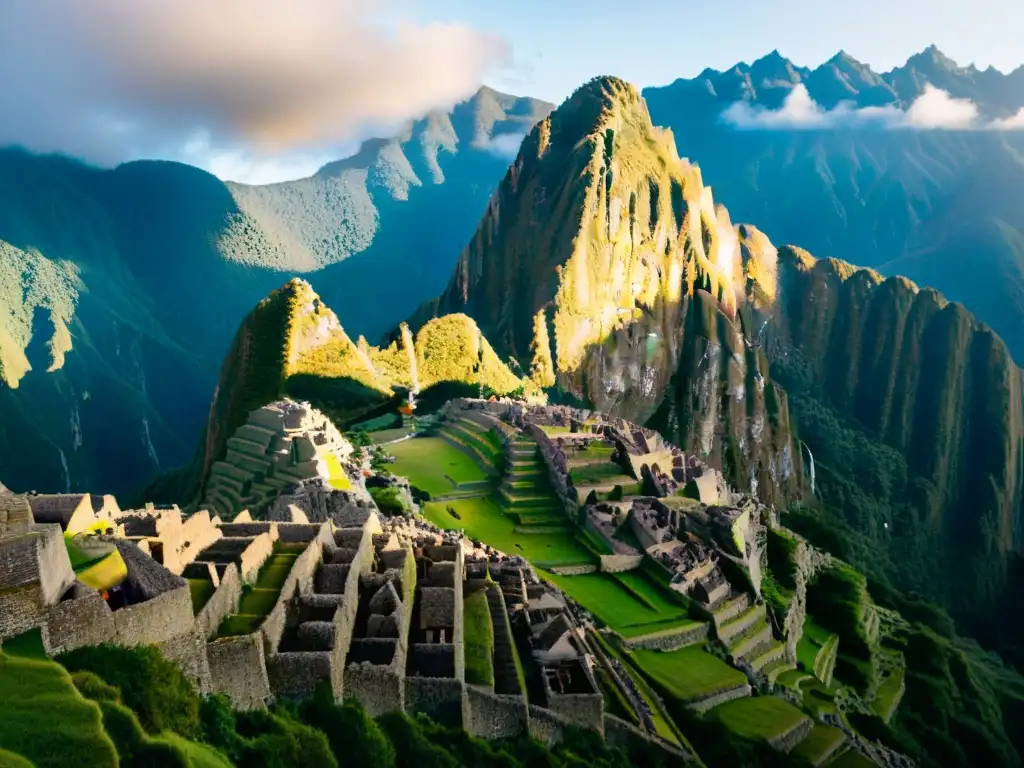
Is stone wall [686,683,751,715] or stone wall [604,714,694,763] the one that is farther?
stone wall [686,683,751,715]

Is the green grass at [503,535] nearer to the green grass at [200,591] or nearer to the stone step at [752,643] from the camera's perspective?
the stone step at [752,643]

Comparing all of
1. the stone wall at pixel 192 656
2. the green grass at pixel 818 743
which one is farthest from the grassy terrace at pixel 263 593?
the green grass at pixel 818 743

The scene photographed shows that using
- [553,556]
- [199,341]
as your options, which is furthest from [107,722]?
[199,341]

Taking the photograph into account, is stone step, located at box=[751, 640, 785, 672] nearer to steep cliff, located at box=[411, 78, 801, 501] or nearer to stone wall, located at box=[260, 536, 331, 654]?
stone wall, located at box=[260, 536, 331, 654]

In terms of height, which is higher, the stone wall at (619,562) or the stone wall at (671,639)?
the stone wall at (619,562)

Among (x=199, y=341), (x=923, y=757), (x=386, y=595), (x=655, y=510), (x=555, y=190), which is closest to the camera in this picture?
(x=386, y=595)

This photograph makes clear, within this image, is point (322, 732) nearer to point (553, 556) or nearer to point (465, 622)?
point (465, 622)

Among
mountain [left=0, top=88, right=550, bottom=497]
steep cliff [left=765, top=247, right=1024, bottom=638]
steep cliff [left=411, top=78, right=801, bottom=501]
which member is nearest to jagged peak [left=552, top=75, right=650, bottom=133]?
steep cliff [left=411, top=78, right=801, bottom=501]
